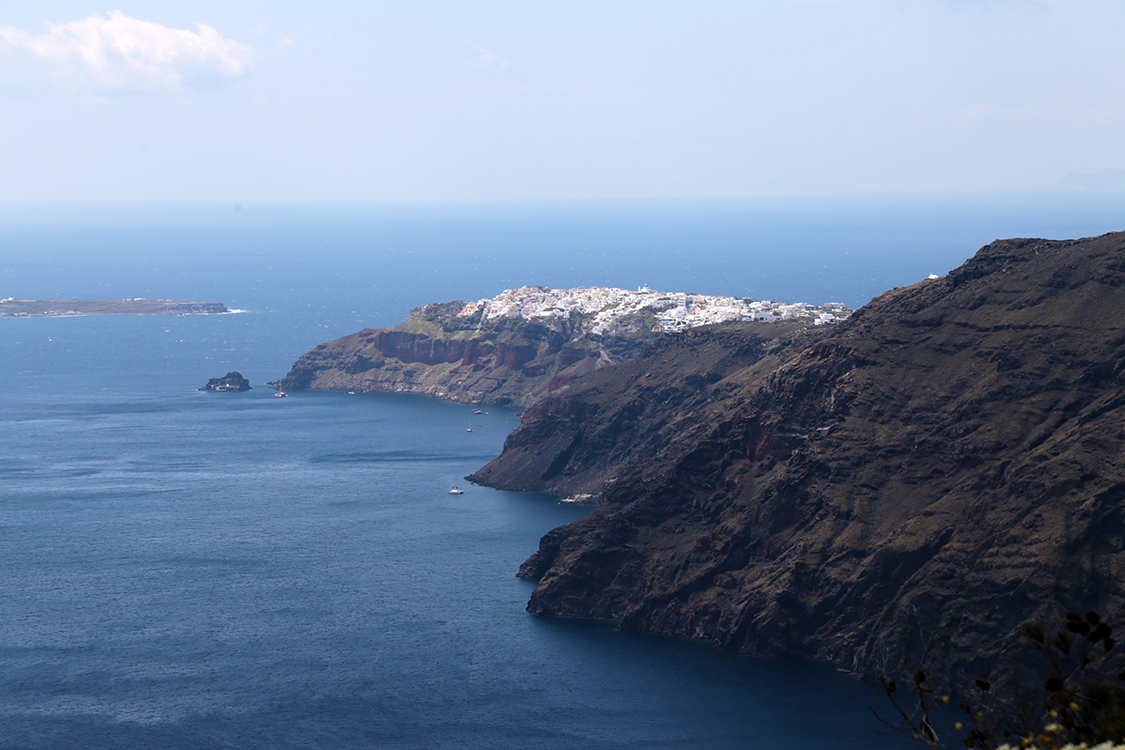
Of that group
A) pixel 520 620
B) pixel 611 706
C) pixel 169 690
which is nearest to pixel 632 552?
pixel 520 620

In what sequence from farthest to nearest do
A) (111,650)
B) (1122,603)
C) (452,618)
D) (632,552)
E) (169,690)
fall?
(632,552)
(452,618)
(111,650)
(169,690)
(1122,603)

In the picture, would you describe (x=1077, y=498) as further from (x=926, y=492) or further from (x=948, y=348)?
(x=948, y=348)

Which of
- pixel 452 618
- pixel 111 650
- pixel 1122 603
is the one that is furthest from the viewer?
pixel 452 618

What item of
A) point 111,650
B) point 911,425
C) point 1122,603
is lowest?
point 111,650

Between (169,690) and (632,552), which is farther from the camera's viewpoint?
(632,552)

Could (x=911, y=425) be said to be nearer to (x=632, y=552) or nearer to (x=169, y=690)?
(x=632, y=552)

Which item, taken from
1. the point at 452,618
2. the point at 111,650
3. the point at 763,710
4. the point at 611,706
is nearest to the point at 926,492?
the point at 763,710

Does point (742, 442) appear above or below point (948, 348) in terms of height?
below
